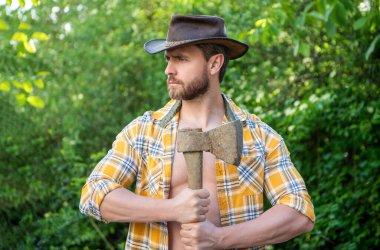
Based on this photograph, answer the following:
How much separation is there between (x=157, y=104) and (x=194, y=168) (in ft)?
15.0

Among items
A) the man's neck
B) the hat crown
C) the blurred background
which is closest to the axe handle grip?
the man's neck

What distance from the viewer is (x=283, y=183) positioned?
2.90 metres

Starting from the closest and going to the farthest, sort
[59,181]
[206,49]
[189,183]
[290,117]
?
[189,183]
[206,49]
[290,117]
[59,181]

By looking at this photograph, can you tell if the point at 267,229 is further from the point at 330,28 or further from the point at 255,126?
the point at 330,28

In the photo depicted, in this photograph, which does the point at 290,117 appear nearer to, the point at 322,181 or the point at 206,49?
the point at 322,181

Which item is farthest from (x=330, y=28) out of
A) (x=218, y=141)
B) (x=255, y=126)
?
(x=218, y=141)

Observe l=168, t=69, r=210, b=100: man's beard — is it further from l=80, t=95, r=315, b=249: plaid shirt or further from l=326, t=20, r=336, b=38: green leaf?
l=326, t=20, r=336, b=38: green leaf

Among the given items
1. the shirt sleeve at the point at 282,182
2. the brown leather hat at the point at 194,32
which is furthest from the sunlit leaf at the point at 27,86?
the shirt sleeve at the point at 282,182

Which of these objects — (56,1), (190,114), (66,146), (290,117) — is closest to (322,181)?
(290,117)

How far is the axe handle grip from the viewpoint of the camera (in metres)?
2.72

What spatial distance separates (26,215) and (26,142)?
0.75 m

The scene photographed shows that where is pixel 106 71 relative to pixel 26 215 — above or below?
above

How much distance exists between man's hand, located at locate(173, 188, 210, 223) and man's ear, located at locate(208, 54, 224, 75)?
1.81 feet

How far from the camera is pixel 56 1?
26.9 feet
